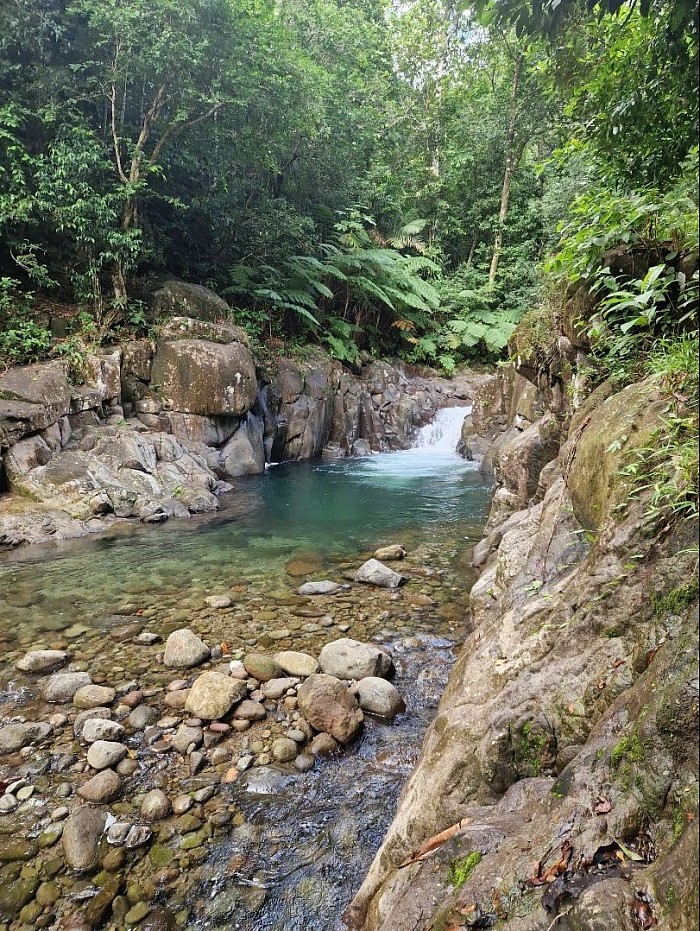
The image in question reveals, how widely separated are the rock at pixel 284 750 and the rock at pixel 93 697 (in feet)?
4.48

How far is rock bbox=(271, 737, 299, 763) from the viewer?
322cm

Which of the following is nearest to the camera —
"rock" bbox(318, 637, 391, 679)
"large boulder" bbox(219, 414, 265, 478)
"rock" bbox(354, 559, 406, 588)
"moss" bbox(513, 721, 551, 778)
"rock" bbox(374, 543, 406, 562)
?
"moss" bbox(513, 721, 551, 778)

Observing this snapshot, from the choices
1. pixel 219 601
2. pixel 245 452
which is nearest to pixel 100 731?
pixel 219 601

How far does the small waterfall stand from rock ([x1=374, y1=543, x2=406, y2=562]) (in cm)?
957

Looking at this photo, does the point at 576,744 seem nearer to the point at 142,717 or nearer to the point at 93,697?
the point at 142,717

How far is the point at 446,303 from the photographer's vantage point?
20.6 metres

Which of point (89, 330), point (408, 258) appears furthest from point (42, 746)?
point (408, 258)

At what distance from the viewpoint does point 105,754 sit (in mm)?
3148

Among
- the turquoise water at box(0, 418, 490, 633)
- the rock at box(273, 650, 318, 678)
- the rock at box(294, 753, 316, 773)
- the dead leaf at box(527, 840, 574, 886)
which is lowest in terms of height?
the turquoise water at box(0, 418, 490, 633)

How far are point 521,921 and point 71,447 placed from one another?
9509 mm

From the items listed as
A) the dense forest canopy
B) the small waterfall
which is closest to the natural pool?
the dense forest canopy

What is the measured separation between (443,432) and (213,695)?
1390 centimetres

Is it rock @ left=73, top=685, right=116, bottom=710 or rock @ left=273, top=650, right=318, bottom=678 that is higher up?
rock @ left=273, top=650, right=318, bottom=678

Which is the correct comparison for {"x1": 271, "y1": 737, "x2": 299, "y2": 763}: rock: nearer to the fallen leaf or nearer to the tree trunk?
the fallen leaf
